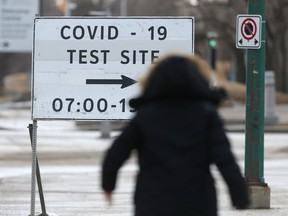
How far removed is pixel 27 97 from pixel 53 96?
67865 mm

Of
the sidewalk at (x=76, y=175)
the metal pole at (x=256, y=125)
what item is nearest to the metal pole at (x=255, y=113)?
the metal pole at (x=256, y=125)

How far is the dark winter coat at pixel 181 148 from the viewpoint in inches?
227

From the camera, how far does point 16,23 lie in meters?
45.4

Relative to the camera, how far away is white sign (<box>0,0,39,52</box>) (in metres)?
45.2

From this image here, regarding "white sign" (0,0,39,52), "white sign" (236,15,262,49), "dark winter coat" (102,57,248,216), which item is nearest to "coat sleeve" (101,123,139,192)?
"dark winter coat" (102,57,248,216)

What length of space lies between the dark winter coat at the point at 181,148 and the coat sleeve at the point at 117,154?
0.21ft

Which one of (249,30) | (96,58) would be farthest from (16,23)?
(96,58)

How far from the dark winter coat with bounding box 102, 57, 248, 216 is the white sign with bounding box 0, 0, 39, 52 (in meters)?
39.5

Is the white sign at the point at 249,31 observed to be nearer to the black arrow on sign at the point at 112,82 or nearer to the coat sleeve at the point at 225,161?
the black arrow on sign at the point at 112,82

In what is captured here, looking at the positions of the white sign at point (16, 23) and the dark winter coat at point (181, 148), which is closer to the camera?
the dark winter coat at point (181, 148)

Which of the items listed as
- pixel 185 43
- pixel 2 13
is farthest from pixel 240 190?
pixel 2 13

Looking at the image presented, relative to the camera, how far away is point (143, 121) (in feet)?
19.2

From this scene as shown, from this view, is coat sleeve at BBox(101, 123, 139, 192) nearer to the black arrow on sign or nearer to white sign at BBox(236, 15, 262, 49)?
the black arrow on sign

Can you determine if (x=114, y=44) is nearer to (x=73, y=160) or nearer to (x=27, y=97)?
(x=73, y=160)
